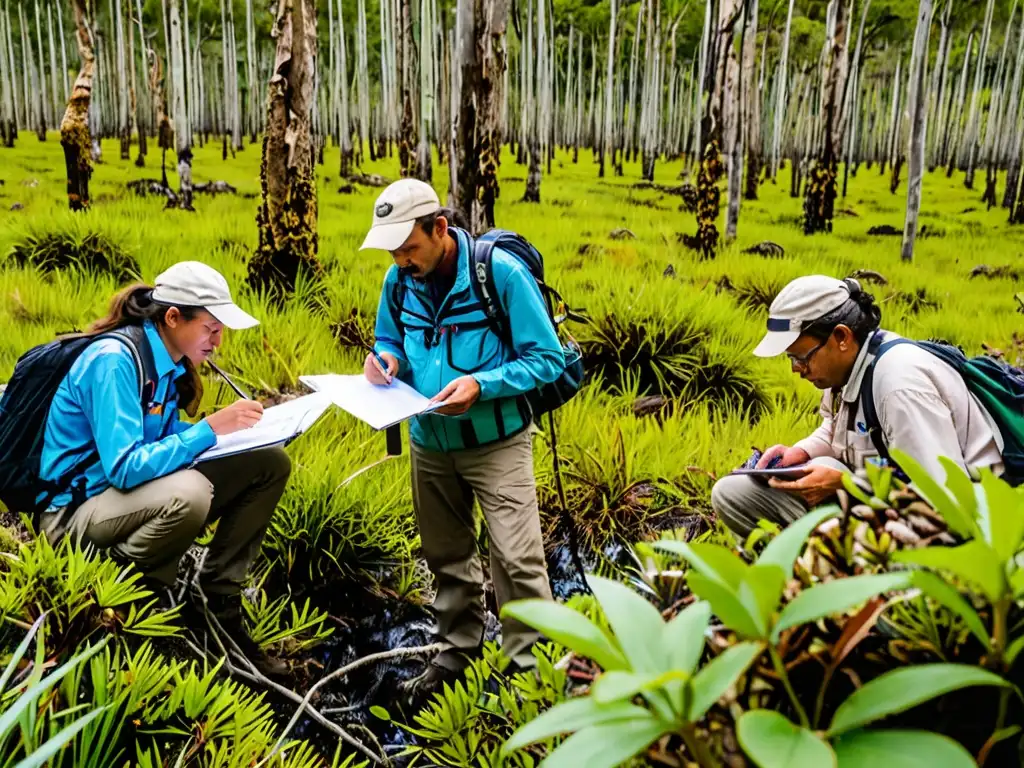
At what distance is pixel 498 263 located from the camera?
7.09 feet

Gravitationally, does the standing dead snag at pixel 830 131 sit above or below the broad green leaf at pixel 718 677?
above

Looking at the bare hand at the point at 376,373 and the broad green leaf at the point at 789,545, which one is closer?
the broad green leaf at the point at 789,545

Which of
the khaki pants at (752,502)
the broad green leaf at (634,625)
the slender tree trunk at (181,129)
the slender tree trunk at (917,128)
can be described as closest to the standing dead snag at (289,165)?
the slender tree trunk at (181,129)

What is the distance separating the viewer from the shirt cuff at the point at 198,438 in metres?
2.12

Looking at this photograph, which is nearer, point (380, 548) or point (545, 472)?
point (380, 548)

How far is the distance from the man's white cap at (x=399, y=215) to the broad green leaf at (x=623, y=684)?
1.77 meters

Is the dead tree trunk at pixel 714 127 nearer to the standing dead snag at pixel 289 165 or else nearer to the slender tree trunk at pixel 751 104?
the slender tree trunk at pixel 751 104

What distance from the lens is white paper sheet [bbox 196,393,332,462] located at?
83.7 inches

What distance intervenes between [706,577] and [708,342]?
13.8 ft

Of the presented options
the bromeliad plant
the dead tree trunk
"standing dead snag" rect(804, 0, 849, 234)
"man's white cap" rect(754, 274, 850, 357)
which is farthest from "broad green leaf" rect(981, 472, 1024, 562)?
"standing dead snag" rect(804, 0, 849, 234)

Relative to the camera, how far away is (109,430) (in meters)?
1.99

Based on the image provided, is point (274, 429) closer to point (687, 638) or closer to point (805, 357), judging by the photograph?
point (805, 357)

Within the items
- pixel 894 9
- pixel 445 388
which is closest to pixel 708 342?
pixel 445 388

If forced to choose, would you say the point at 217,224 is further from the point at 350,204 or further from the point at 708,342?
the point at 708,342
